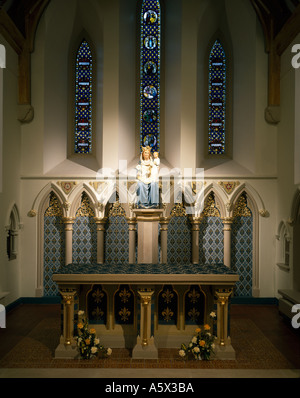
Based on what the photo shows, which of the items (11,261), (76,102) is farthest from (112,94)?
(11,261)

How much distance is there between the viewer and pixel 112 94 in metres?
9.90

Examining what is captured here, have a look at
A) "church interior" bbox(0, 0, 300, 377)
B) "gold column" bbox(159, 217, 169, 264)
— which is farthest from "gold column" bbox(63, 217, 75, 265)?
"gold column" bbox(159, 217, 169, 264)

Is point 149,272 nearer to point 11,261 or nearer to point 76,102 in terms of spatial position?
point 11,261

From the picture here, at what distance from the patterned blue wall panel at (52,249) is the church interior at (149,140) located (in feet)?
0.08

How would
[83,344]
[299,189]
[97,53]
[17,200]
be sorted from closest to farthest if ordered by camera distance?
[83,344]
[299,189]
[17,200]
[97,53]

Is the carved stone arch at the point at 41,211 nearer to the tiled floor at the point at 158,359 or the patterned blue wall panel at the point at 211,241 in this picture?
the tiled floor at the point at 158,359

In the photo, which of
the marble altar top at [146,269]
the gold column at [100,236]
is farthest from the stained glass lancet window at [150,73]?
the marble altar top at [146,269]

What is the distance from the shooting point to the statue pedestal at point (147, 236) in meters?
8.66

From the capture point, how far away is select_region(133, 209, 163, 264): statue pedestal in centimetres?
866

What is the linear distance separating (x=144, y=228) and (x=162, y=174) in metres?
1.99

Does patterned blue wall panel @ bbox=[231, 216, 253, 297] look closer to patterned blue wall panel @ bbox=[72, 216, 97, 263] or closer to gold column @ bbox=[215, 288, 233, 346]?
patterned blue wall panel @ bbox=[72, 216, 97, 263]

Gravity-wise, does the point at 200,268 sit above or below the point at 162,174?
below

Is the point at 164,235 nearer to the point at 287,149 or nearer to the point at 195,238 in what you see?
the point at 195,238

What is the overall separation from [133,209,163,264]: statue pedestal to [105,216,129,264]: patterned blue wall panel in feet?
4.94
